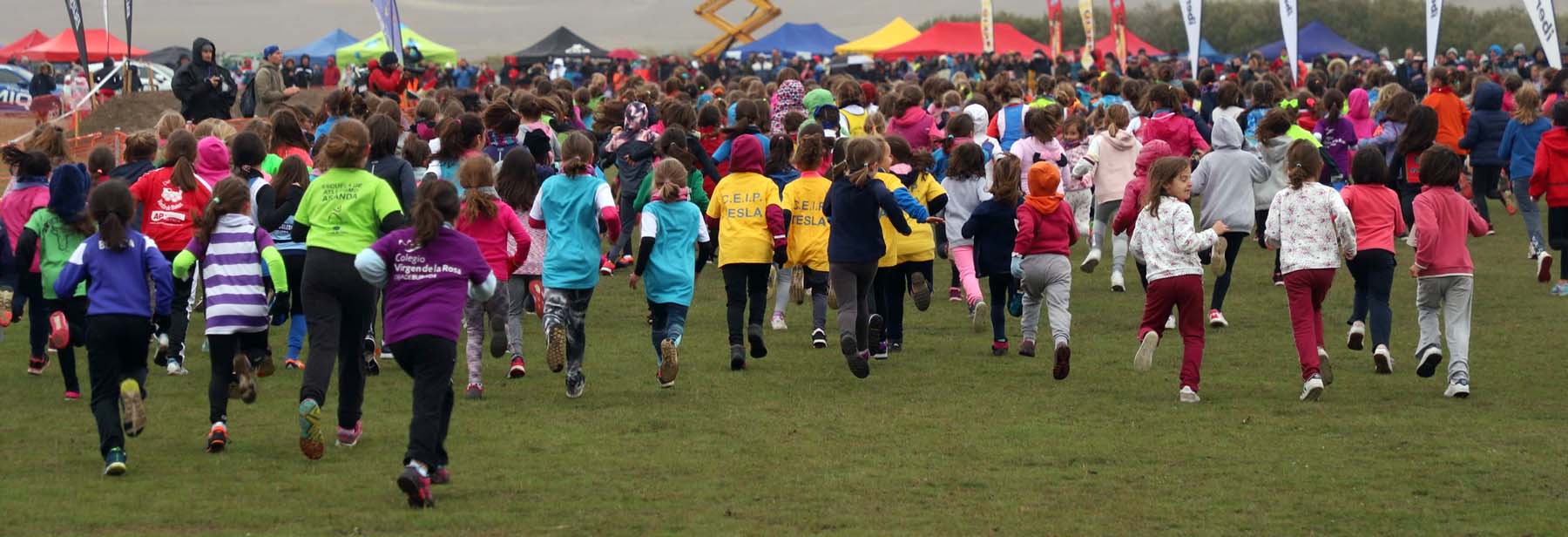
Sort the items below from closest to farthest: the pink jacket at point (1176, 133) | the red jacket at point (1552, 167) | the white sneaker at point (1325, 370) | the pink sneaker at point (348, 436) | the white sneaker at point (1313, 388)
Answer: the pink sneaker at point (348, 436)
the white sneaker at point (1313, 388)
the white sneaker at point (1325, 370)
the red jacket at point (1552, 167)
the pink jacket at point (1176, 133)

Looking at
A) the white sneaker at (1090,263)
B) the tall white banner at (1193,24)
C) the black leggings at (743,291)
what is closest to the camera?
the black leggings at (743,291)

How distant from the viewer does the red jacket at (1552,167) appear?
46.4 ft

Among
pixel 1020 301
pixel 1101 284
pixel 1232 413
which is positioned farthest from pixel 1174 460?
pixel 1101 284

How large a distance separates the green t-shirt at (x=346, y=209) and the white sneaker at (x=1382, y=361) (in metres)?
6.24

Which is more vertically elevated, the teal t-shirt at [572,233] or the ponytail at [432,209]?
the ponytail at [432,209]

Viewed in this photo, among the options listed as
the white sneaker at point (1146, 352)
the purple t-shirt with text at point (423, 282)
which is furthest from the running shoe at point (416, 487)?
the white sneaker at point (1146, 352)

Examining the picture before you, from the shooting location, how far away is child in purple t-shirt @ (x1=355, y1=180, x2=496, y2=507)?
24.8ft

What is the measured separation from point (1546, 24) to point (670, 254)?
21.5 m

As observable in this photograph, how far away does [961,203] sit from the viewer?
1352 cm

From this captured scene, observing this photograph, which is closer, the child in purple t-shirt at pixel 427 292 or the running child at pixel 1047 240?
the child in purple t-shirt at pixel 427 292

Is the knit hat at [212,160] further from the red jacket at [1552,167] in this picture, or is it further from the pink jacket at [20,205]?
the red jacket at [1552,167]

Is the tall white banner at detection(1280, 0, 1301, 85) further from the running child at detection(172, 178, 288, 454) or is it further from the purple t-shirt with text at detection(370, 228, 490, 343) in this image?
the purple t-shirt with text at detection(370, 228, 490, 343)

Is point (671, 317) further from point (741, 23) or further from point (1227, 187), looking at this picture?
point (741, 23)

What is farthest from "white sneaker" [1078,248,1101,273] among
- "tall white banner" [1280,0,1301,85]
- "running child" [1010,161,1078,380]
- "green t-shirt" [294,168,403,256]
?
"tall white banner" [1280,0,1301,85]
